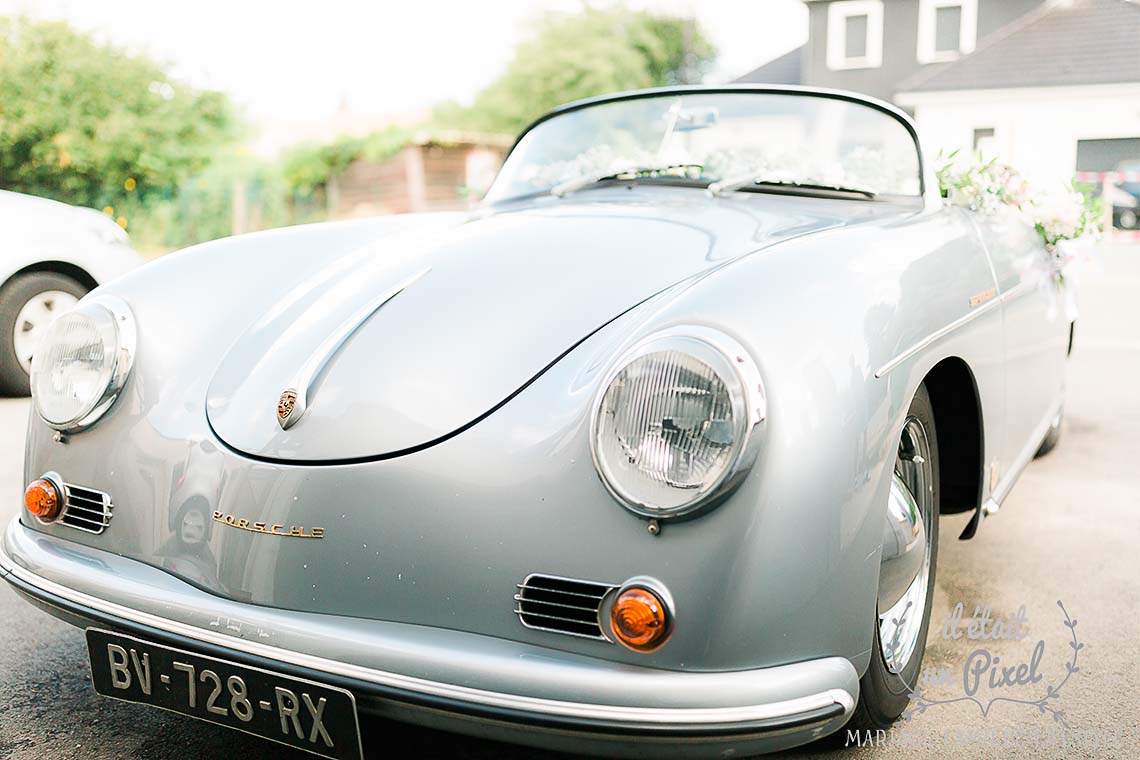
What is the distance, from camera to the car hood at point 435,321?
5.93 ft

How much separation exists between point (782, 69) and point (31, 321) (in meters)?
26.7

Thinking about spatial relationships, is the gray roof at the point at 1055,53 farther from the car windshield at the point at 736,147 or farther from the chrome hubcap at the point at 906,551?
the chrome hubcap at the point at 906,551

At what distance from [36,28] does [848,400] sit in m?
16.0

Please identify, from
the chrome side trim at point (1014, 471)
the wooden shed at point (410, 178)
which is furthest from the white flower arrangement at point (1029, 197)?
the wooden shed at point (410, 178)

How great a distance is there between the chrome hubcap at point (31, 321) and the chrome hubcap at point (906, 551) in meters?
4.63

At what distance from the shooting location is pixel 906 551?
2074mm

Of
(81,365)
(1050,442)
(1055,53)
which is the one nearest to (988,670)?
(81,365)

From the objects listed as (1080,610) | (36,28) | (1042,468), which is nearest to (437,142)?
(36,28)

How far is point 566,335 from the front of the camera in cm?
189

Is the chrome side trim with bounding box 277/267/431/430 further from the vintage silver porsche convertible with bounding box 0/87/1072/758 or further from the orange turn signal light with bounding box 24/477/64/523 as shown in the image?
the orange turn signal light with bounding box 24/477/64/523

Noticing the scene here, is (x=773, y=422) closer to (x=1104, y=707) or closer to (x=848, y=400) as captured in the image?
(x=848, y=400)

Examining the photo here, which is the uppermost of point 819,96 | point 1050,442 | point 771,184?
point 819,96

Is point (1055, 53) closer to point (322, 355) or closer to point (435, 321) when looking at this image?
point (435, 321)

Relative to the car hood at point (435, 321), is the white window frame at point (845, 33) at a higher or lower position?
higher
